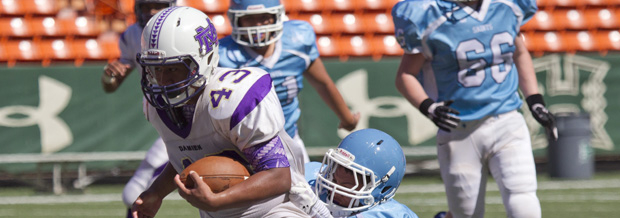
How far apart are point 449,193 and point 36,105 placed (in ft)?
17.5

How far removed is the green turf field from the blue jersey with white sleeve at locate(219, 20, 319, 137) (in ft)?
6.90

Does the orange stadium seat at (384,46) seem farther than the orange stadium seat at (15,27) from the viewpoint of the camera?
Yes

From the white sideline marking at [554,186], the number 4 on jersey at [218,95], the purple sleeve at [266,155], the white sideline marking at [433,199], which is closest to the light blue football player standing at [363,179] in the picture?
the purple sleeve at [266,155]

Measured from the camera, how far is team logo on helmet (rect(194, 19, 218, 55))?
9.53ft

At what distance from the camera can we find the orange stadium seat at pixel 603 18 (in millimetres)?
10594

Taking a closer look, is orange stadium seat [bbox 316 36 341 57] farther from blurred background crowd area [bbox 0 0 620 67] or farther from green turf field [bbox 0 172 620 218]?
green turf field [bbox 0 172 620 218]

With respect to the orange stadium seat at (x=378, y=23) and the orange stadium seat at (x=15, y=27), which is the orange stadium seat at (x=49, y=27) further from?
the orange stadium seat at (x=378, y=23)

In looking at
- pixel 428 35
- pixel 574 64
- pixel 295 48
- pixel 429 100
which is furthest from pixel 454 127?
pixel 574 64

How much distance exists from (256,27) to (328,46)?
227 inches

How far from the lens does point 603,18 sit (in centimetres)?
1062

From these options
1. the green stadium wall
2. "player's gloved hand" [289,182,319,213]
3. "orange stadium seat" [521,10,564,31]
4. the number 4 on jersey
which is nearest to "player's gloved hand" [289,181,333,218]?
"player's gloved hand" [289,182,319,213]

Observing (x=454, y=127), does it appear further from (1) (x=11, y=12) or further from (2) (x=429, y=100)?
(1) (x=11, y=12)

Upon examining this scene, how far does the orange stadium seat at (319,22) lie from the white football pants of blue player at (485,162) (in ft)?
20.1

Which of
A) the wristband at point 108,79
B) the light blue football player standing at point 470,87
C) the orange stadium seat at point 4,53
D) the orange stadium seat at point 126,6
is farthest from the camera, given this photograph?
the orange stadium seat at point 126,6
